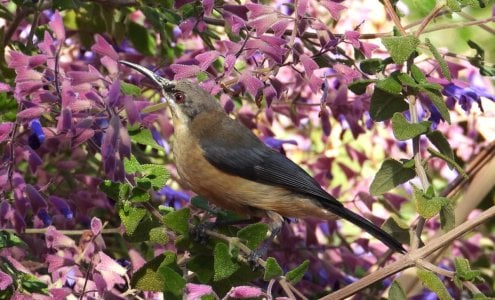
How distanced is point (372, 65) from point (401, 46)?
20cm

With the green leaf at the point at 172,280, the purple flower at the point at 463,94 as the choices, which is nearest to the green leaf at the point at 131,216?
the green leaf at the point at 172,280

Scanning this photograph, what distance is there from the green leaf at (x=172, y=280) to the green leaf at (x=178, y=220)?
0.10m

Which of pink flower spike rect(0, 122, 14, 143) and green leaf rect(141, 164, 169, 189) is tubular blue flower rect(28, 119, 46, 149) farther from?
green leaf rect(141, 164, 169, 189)

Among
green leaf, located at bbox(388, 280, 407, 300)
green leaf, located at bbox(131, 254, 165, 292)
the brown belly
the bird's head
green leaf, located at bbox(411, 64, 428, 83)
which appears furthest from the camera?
the bird's head

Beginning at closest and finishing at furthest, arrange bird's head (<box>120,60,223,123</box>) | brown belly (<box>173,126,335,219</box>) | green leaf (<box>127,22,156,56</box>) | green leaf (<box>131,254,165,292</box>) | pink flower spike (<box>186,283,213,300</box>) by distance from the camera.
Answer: pink flower spike (<box>186,283,213,300</box>)
green leaf (<box>131,254,165,292</box>)
brown belly (<box>173,126,335,219</box>)
bird's head (<box>120,60,223,123</box>)
green leaf (<box>127,22,156,56</box>)

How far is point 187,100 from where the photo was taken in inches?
100.0

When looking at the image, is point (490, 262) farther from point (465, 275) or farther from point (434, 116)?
point (465, 275)

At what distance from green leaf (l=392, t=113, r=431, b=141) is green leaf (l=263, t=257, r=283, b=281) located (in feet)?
1.50

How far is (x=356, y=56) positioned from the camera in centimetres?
268

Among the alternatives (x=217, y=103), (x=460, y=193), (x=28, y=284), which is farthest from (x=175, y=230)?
(x=460, y=193)

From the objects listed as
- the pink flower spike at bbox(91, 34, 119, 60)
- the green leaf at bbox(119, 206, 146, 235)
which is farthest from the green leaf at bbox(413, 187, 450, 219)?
the pink flower spike at bbox(91, 34, 119, 60)

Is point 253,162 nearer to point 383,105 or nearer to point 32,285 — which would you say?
point 383,105

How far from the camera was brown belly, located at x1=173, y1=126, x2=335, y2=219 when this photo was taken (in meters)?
2.37

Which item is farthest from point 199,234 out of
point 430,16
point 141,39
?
point 141,39
